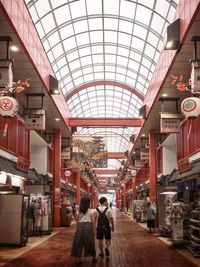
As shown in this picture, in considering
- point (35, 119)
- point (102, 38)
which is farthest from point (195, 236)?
point (102, 38)

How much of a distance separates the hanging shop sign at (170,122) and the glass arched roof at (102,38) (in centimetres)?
411

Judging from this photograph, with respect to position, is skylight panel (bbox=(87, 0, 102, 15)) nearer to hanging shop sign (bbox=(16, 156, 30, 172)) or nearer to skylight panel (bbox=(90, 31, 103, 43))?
skylight panel (bbox=(90, 31, 103, 43))

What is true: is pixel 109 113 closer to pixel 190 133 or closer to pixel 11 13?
pixel 190 133

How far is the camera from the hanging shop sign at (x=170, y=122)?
54.9ft

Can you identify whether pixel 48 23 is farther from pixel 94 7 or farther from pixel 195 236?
pixel 195 236

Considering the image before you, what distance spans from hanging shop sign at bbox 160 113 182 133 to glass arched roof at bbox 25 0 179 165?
13.5 ft

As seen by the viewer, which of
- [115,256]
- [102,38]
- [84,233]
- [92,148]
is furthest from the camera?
[92,148]

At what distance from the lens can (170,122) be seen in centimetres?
1692

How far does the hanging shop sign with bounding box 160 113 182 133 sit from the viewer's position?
16.7m

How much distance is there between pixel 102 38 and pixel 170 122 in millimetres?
10078

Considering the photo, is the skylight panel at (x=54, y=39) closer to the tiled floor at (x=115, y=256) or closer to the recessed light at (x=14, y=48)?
the recessed light at (x=14, y=48)

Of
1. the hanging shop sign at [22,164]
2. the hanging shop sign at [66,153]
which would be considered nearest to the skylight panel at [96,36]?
the hanging shop sign at [66,153]

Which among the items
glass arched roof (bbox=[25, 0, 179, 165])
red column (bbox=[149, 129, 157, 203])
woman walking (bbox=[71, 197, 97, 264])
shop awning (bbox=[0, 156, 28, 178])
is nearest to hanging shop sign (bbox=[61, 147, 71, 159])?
glass arched roof (bbox=[25, 0, 179, 165])

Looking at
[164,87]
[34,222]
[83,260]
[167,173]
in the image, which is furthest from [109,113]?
[83,260]
